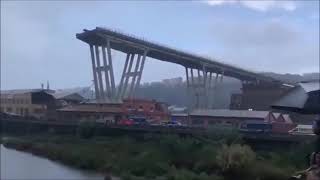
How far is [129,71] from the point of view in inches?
1930

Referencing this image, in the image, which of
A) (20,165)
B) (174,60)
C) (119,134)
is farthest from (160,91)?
(20,165)

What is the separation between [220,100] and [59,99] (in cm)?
1900

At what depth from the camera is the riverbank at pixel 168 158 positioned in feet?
61.8

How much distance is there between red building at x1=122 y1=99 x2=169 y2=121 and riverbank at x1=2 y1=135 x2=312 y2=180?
8.09 meters

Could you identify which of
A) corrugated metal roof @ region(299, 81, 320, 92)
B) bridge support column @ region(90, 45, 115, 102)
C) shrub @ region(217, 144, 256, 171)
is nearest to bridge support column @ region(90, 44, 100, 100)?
bridge support column @ region(90, 45, 115, 102)

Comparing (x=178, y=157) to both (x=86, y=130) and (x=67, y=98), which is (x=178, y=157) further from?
(x=67, y=98)

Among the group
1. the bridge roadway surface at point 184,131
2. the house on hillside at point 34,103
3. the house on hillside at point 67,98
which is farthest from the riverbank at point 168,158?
the house on hillside at point 34,103

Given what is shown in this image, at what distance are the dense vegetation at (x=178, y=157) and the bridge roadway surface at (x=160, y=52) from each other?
47.3 feet

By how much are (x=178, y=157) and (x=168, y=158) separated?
492 millimetres

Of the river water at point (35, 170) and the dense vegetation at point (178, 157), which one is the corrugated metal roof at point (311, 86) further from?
the river water at point (35, 170)

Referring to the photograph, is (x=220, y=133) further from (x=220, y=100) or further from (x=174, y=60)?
(x=220, y=100)

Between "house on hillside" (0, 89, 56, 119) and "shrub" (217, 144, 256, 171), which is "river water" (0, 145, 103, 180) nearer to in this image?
"shrub" (217, 144, 256, 171)

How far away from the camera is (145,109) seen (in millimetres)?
41281

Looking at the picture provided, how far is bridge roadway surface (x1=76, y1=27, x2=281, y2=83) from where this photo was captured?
43938 mm
